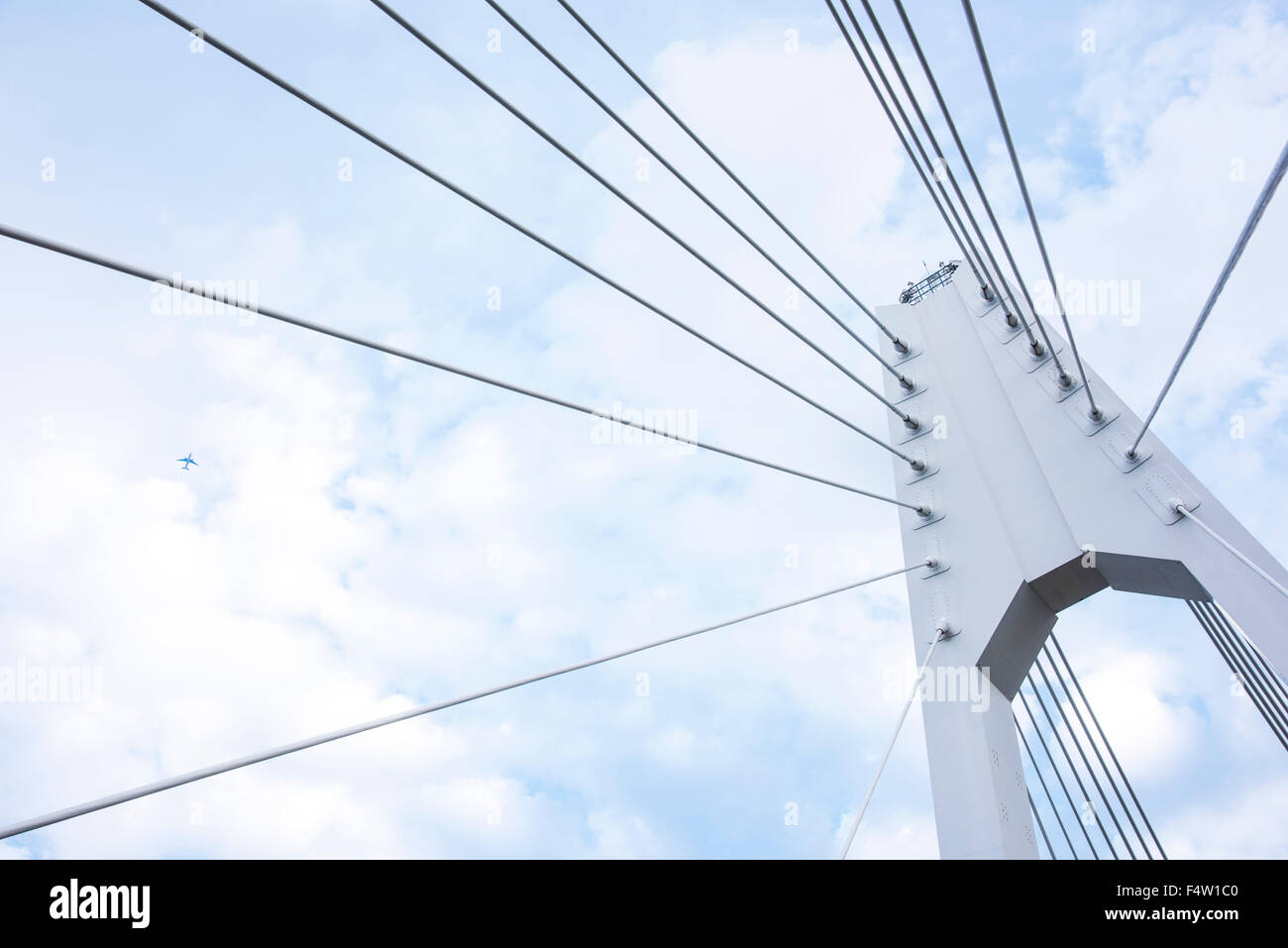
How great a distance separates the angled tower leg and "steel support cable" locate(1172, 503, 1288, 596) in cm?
5

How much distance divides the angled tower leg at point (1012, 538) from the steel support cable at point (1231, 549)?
54 mm

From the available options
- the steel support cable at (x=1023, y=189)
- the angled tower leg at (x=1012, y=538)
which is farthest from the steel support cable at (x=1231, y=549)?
the steel support cable at (x=1023, y=189)

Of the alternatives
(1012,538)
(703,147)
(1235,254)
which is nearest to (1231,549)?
(1012,538)

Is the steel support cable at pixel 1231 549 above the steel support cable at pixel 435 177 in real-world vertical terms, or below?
below

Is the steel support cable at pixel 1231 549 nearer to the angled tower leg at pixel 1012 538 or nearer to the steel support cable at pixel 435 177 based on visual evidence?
the angled tower leg at pixel 1012 538

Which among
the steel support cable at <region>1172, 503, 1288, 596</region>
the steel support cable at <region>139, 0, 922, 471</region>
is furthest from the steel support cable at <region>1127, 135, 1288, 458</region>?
the steel support cable at <region>139, 0, 922, 471</region>

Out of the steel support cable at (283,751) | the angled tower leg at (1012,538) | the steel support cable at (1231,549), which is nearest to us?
the steel support cable at (283,751)

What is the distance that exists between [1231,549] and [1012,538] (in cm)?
123

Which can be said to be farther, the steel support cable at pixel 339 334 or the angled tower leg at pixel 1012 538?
the angled tower leg at pixel 1012 538

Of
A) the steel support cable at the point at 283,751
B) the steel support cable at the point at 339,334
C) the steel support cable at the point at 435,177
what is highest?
the steel support cable at the point at 435,177

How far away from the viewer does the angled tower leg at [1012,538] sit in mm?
4680

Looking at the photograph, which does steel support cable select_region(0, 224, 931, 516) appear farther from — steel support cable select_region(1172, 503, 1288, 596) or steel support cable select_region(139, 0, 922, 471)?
steel support cable select_region(1172, 503, 1288, 596)
